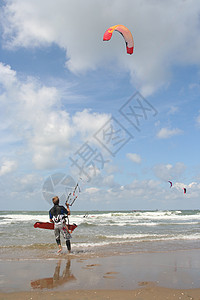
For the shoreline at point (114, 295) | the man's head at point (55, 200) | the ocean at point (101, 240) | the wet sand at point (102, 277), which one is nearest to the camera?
the shoreline at point (114, 295)

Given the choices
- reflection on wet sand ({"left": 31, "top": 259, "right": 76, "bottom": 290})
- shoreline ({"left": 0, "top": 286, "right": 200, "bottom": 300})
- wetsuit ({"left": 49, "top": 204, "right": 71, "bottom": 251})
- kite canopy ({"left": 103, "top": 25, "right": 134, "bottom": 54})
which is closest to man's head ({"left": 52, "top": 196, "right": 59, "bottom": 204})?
wetsuit ({"left": 49, "top": 204, "right": 71, "bottom": 251})

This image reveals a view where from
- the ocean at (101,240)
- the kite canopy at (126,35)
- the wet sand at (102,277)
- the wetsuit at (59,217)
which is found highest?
the kite canopy at (126,35)

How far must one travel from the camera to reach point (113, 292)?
4.12 meters

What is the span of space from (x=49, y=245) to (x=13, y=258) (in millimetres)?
2893

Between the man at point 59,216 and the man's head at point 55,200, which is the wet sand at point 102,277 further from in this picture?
the man's head at point 55,200

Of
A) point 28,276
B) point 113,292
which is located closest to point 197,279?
point 113,292

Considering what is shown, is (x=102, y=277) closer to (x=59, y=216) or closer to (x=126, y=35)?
(x=59, y=216)

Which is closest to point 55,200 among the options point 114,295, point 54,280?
point 54,280

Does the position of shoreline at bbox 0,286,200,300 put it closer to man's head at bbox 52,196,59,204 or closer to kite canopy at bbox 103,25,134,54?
man's head at bbox 52,196,59,204

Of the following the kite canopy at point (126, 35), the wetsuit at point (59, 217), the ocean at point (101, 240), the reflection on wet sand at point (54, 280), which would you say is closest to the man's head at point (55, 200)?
the wetsuit at point (59, 217)

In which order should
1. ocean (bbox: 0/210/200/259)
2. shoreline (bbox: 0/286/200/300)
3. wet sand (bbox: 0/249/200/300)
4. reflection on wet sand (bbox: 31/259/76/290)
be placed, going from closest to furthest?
1. shoreline (bbox: 0/286/200/300)
2. wet sand (bbox: 0/249/200/300)
3. reflection on wet sand (bbox: 31/259/76/290)
4. ocean (bbox: 0/210/200/259)

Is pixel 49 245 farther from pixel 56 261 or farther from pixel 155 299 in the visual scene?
pixel 155 299

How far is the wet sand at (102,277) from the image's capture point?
4062 millimetres

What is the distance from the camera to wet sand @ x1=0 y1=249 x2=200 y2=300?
13.3ft
